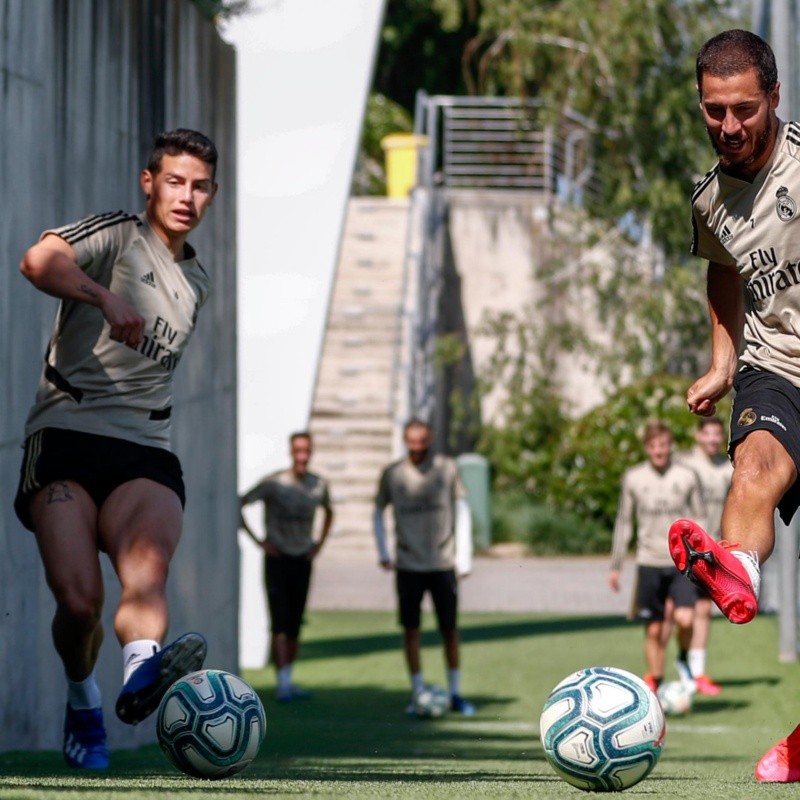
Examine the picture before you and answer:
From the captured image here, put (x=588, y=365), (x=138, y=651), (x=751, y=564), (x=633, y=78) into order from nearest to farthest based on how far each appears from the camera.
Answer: (x=751, y=564) → (x=138, y=651) → (x=633, y=78) → (x=588, y=365)

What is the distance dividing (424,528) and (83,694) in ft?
23.2

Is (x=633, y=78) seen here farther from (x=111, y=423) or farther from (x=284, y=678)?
(x=111, y=423)

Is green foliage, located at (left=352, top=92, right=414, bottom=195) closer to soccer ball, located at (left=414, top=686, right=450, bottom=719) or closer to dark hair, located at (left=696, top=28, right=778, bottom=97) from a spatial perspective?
soccer ball, located at (left=414, top=686, right=450, bottom=719)

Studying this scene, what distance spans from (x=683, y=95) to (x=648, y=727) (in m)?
19.3

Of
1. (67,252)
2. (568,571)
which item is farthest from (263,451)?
(67,252)

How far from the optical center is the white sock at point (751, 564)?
5.09m

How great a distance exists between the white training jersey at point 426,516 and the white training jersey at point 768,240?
794cm

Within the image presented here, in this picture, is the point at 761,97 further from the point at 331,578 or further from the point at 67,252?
the point at 331,578

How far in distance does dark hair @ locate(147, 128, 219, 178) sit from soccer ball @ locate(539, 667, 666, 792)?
2436 millimetres

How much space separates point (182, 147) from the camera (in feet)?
21.5

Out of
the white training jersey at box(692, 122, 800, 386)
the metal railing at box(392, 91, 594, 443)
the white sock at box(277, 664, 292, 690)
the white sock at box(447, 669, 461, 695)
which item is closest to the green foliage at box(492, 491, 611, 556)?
the metal railing at box(392, 91, 594, 443)

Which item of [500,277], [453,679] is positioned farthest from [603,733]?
[500,277]

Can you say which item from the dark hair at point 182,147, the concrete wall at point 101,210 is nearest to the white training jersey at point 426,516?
the concrete wall at point 101,210

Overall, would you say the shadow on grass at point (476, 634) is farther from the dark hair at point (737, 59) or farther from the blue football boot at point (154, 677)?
the dark hair at point (737, 59)
